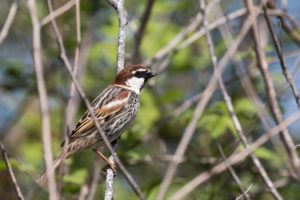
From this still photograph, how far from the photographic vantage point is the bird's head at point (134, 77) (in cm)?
482

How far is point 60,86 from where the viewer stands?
7727 mm

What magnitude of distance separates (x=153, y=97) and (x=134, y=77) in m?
1.51

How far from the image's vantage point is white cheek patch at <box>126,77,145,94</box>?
4969mm

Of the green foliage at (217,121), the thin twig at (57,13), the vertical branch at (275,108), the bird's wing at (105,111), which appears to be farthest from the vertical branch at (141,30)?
the vertical branch at (275,108)

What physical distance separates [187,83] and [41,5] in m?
3.11

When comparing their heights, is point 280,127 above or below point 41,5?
below

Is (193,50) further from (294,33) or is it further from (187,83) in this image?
(294,33)

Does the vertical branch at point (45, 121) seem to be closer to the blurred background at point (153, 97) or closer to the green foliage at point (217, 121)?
the blurred background at point (153, 97)

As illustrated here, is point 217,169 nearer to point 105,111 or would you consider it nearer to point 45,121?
point 45,121

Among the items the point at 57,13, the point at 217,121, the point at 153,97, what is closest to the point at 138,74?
the point at 217,121

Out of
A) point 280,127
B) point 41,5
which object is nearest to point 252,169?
point 280,127

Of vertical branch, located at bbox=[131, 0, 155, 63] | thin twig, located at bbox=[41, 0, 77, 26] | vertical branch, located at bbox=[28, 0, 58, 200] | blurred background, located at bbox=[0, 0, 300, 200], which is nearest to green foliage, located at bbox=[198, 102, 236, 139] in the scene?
blurred background, located at bbox=[0, 0, 300, 200]

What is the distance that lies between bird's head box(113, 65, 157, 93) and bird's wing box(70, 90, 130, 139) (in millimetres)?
115

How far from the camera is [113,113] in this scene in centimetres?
494
